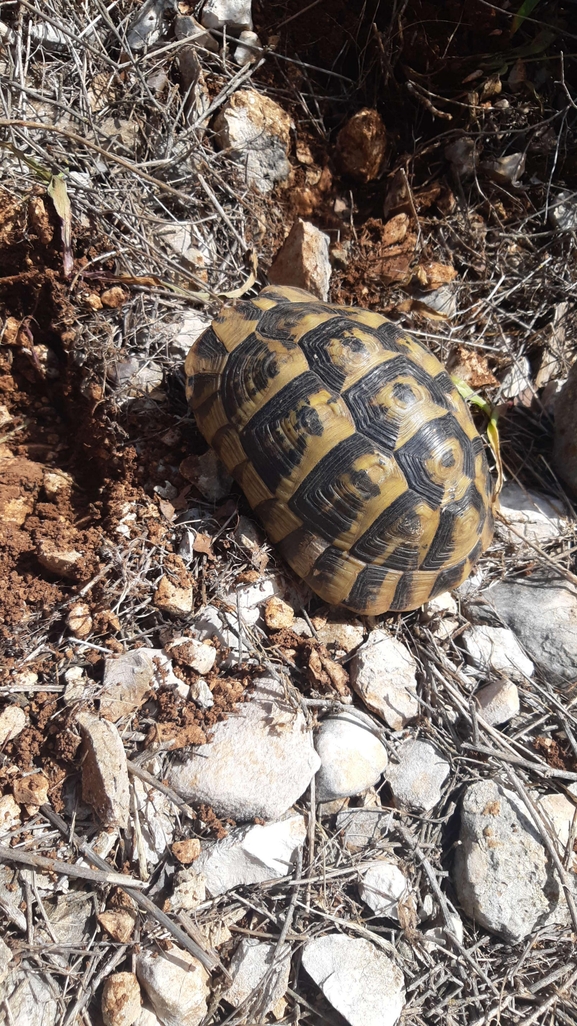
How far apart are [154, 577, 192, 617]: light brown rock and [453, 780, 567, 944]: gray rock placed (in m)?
1.19

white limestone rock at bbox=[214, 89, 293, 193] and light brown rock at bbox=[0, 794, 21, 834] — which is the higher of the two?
white limestone rock at bbox=[214, 89, 293, 193]

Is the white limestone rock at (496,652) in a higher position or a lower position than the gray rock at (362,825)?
higher

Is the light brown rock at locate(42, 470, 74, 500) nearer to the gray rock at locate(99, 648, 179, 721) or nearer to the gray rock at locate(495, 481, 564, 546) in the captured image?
the gray rock at locate(99, 648, 179, 721)

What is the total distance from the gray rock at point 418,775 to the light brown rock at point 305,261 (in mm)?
1905

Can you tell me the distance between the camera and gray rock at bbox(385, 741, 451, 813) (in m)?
2.11

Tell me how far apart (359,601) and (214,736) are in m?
0.68

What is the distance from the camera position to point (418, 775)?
213 centimetres

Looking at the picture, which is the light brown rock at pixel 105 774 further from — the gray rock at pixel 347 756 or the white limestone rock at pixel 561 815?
the white limestone rock at pixel 561 815

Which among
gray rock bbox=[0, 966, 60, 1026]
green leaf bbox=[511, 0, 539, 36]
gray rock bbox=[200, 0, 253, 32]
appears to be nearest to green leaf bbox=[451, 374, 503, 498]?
green leaf bbox=[511, 0, 539, 36]

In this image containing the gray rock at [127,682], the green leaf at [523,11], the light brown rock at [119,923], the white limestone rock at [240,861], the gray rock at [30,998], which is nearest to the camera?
the gray rock at [30,998]

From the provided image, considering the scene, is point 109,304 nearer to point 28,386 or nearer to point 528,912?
point 28,386

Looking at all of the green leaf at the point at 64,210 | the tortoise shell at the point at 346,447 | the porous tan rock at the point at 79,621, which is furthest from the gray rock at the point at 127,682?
the green leaf at the point at 64,210

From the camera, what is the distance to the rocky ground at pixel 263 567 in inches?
72.6

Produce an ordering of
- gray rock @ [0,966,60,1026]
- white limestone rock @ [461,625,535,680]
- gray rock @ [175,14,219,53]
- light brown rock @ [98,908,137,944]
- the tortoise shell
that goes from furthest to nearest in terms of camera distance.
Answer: gray rock @ [175,14,219,53] < white limestone rock @ [461,625,535,680] < the tortoise shell < light brown rock @ [98,908,137,944] < gray rock @ [0,966,60,1026]
